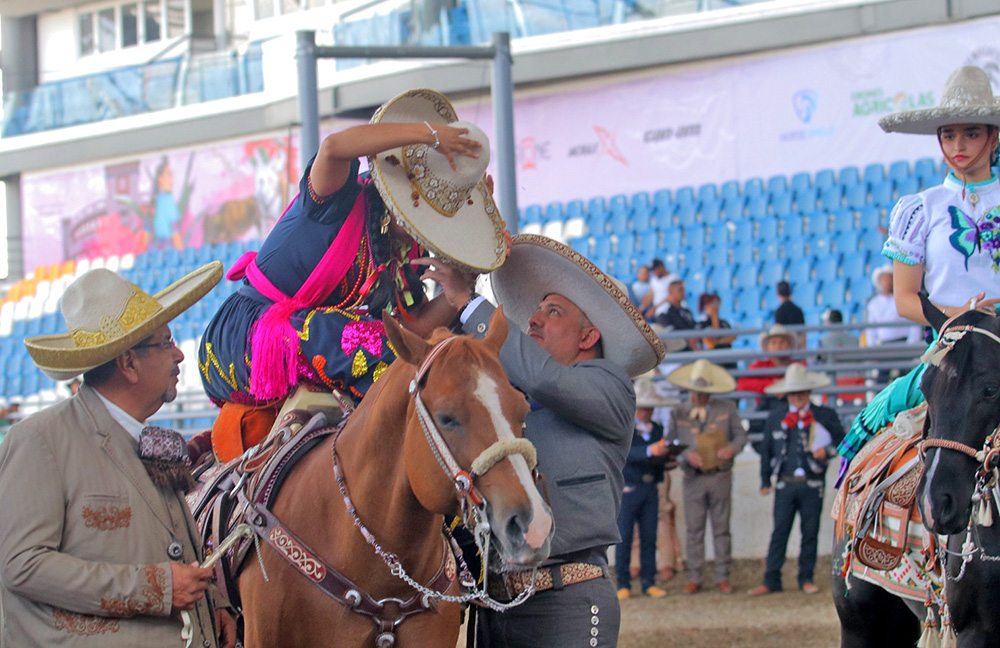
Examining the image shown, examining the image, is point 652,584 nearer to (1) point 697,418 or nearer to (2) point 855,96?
(1) point 697,418

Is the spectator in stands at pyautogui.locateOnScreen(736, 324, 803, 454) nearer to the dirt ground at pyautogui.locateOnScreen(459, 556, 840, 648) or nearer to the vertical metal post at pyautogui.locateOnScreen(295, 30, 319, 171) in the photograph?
the dirt ground at pyautogui.locateOnScreen(459, 556, 840, 648)

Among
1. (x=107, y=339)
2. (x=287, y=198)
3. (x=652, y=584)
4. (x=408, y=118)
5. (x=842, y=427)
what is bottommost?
(x=652, y=584)

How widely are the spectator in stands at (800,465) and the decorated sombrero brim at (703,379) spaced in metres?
0.61

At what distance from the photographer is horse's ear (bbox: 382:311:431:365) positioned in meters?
3.39

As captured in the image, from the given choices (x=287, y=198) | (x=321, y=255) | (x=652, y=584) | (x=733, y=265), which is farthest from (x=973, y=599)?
(x=287, y=198)

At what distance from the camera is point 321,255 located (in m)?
4.32

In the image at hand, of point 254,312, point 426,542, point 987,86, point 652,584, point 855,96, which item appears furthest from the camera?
point 855,96

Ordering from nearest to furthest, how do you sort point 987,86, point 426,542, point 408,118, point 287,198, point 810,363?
point 426,542, point 408,118, point 987,86, point 810,363, point 287,198

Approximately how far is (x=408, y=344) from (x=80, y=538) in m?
1.00

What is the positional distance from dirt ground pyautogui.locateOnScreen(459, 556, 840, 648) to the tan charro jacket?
5.58m

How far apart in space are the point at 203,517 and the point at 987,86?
357cm

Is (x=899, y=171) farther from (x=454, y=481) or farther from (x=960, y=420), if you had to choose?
(x=454, y=481)

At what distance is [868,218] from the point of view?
17.2m

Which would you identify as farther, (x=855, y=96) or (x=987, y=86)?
(x=855, y=96)
